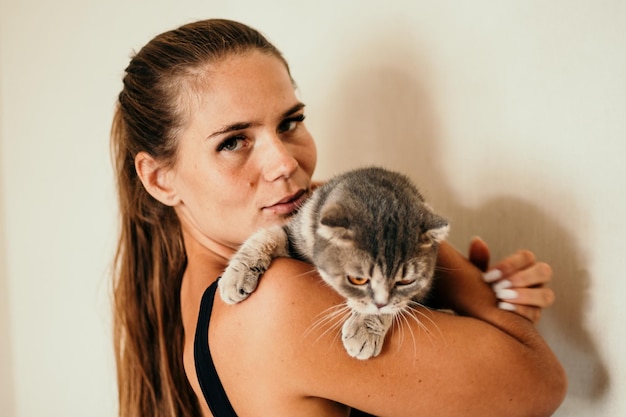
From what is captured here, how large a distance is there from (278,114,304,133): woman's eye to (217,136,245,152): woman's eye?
129 mm

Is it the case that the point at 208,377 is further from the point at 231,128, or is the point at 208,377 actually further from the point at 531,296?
the point at 531,296

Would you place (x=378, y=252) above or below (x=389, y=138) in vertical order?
below

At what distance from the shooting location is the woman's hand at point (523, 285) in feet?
3.37

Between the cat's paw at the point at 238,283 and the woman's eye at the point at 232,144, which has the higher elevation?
the woman's eye at the point at 232,144

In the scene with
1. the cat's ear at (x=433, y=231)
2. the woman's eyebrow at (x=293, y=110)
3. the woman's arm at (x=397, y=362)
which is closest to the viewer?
the woman's arm at (x=397, y=362)

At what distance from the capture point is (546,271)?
1027mm

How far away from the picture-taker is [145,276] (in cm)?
153

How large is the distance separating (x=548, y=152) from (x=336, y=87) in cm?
87

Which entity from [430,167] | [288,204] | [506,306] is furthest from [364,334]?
[430,167]

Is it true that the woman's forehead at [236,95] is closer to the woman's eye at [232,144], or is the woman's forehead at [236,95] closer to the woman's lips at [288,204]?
the woman's eye at [232,144]

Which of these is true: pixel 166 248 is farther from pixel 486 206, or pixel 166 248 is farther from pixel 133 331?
pixel 486 206

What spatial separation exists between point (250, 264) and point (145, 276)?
0.66m

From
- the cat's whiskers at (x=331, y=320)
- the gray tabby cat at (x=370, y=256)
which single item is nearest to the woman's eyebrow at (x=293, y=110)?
the gray tabby cat at (x=370, y=256)

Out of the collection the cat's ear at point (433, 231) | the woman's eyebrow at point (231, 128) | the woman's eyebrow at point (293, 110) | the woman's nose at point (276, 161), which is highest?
the woman's eyebrow at point (293, 110)
